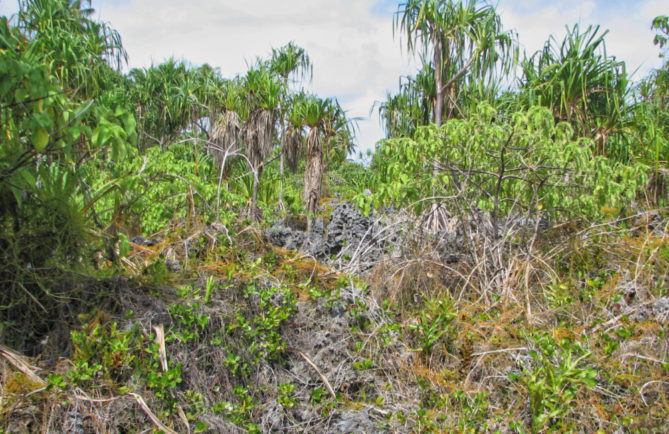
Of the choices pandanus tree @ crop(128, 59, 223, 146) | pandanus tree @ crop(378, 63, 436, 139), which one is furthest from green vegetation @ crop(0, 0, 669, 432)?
pandanus tree @ crop(128, 59, 223, 146)

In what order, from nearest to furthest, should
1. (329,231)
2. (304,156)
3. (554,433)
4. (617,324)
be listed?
(554,433) → (617,324) → (329,231) → (304,156)

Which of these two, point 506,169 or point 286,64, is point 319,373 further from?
point 286,64

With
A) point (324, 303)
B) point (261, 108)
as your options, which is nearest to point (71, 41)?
point (261, 108)

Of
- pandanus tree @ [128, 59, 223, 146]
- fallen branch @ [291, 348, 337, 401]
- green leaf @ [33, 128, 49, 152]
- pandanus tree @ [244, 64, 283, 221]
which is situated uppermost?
pandanus tree @ [128, 59, 223, 146]

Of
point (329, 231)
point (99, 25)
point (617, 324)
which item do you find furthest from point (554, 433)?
point (99, 25)

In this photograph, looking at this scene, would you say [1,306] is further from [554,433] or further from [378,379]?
[554,433]

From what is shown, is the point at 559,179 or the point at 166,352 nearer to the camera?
the point at 166,352

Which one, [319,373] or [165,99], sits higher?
[165,99]

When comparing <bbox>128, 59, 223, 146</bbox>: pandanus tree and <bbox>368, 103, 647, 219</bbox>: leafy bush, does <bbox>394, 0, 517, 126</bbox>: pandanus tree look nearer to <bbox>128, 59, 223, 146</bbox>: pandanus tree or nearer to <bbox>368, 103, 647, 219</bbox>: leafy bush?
<bbox>368, 103, 647, 219</bbox>: leafy bush

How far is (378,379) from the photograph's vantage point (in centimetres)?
369

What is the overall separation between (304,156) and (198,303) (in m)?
7.80

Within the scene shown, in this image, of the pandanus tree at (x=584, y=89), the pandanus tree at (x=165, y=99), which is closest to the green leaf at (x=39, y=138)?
the pandanus tree at (x=584, y=89)

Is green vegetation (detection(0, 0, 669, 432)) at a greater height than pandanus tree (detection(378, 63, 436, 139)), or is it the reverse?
pandanus tree (detection(378, 63, 436, 139))

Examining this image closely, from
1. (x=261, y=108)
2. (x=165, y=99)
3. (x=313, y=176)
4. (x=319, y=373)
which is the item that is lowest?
(x=319, y=373)
